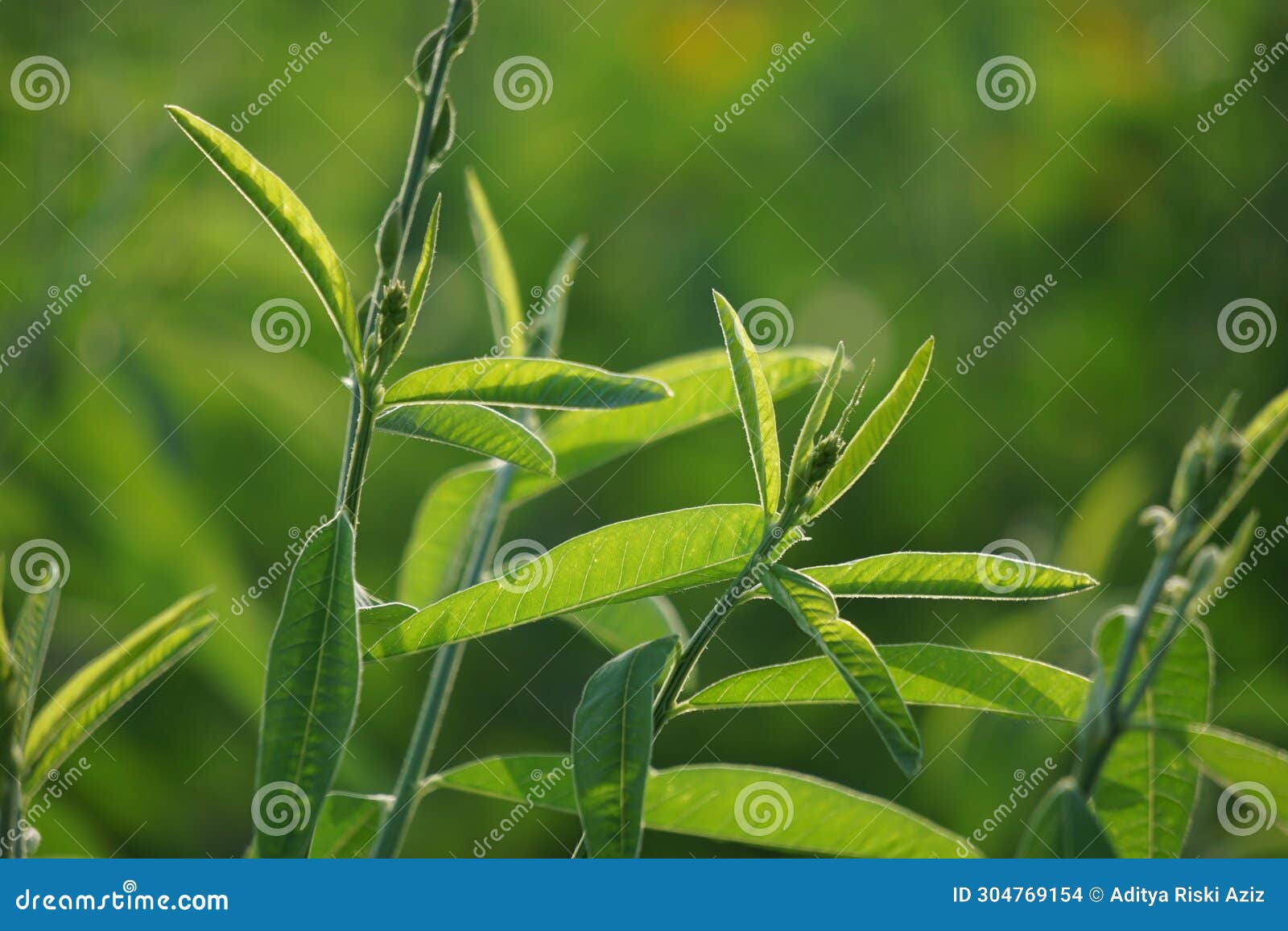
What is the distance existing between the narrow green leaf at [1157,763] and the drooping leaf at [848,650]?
8.6 inches

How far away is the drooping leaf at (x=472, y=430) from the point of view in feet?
1.80

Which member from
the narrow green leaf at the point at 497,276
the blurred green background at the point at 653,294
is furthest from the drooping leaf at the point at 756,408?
the blurred green background at the point at 653,294

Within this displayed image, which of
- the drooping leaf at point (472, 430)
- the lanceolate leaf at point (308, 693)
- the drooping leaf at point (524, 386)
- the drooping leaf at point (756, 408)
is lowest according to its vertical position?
the lanceolate leaf at point (308, 693)

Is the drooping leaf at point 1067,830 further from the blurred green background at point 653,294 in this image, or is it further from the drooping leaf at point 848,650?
the blurred green background at point 653,294

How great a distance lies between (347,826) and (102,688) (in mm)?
158

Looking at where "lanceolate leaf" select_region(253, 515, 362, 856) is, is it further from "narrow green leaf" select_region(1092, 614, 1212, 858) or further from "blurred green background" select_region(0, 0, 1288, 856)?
"blurred green background" select_region(0, 0, 1288, 856)

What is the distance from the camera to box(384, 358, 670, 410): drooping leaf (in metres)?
0.54

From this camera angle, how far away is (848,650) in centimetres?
50

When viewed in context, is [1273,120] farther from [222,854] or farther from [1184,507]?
[222,854]

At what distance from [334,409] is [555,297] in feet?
3.29

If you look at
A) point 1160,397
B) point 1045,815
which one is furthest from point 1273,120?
point 1045,815

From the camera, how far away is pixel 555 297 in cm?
85

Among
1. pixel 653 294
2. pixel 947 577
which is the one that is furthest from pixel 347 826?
pixel 653 294

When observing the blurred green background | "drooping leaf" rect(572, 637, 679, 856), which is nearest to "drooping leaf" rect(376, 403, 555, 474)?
"drooping leaf" rect(572, 637, 679, 856)
